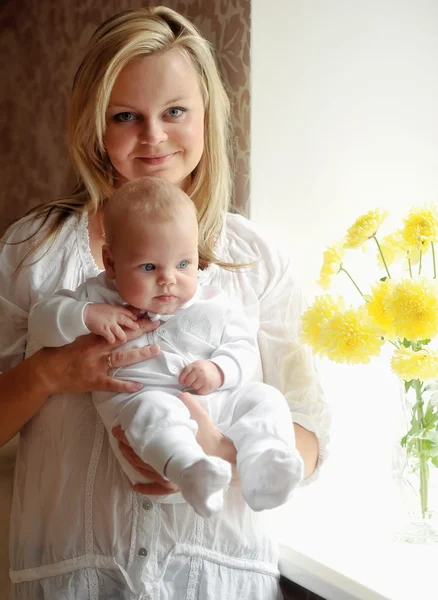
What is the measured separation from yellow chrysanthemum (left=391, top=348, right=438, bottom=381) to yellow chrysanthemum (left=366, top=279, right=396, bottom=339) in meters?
0.06

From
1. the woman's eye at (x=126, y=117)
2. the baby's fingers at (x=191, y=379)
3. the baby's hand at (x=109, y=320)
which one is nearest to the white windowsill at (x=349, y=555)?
the baby's fingers at (x=191, y=379)

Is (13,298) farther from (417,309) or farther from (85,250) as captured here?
(417,309)

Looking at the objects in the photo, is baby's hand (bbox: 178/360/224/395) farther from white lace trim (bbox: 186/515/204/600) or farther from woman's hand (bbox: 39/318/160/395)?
white lace trim (bbox: 186/515/204/600)

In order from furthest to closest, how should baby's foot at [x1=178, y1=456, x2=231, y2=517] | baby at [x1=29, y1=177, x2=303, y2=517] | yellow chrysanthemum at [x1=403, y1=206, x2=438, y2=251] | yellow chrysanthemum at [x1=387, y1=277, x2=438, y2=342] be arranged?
yellow chrysanthemum at [x1=403, y1=206, x2=438, y2=251]
yellow chrysanthemum at [x1=387, y1=277, x2=438, y2=342]
baby at [x1=29, y1=177, x2=303, y2=517]
baby's foot at [x1=178, y1=456, x2=231, y2=517]

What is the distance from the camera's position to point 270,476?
122cm

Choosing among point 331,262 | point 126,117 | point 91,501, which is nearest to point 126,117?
point 126,117

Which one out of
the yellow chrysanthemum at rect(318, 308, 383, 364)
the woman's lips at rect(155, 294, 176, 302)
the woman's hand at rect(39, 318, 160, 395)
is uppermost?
the yellow chrysanthemum at rect(318, 308, 383, 364)

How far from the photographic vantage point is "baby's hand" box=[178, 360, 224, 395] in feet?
4.45

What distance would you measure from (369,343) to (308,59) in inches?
30.7

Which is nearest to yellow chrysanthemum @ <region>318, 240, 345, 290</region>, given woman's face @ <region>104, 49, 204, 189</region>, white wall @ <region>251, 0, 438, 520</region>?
white wall @ <region>251, 0, 438, 520</region>

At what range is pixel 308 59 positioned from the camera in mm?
1943

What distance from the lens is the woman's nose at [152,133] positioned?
63.0 inches

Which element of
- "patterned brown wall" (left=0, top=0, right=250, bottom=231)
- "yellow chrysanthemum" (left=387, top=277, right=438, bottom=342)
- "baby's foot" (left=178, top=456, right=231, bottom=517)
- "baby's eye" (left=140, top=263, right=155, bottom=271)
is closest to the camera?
"baby's foot" (left=178, top=456, right=231, bottom=517)

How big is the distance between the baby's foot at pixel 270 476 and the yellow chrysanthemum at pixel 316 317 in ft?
1.34
